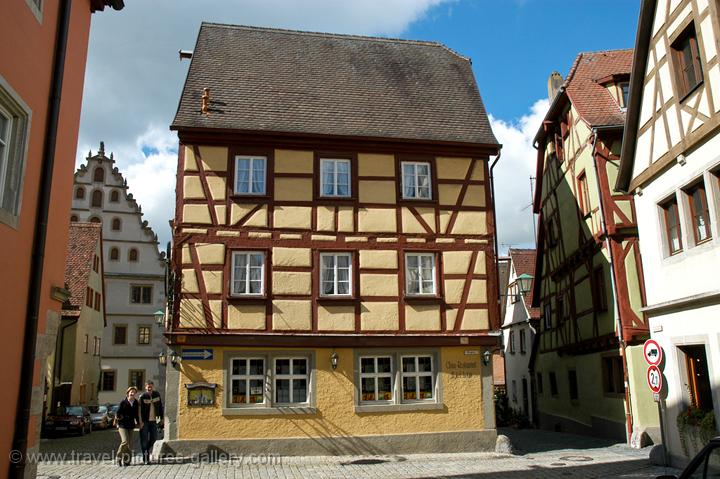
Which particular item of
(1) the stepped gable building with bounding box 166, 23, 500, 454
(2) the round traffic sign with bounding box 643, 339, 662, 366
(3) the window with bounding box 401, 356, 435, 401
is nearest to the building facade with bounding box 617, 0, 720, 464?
(2) the round traffic sign with bounding box 643, 339, 662, 366

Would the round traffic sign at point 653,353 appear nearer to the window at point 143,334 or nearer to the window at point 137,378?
the window at point 137,378

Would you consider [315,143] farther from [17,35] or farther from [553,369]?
[553,369]

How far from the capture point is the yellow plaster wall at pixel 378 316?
55.5 feet

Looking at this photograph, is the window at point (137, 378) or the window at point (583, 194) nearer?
the window at point (583, 194)

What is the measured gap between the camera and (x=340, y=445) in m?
16.1

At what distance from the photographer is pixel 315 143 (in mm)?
17734

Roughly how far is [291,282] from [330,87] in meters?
6.57

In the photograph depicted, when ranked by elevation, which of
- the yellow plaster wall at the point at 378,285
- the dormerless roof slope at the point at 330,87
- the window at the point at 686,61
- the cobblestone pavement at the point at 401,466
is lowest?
the cobblestone pavement at the point at 401,466

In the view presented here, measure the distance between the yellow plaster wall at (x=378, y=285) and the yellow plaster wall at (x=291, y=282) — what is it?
148cm

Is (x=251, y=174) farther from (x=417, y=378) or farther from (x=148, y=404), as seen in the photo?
(x=417, y=378)

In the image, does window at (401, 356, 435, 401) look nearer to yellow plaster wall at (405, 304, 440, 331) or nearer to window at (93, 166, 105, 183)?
yellow plaster wall at (405, 304, 440, 331)

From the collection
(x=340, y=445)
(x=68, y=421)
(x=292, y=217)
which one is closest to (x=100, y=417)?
(x=68, y=421)

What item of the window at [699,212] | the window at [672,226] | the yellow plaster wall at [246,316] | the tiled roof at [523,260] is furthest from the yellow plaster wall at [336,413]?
the tiled roof at [523,260]

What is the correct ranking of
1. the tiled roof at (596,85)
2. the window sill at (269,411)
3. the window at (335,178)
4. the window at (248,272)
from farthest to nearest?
the tiled roof at (596,85) → the window at (335,178) → the window at (248,272) → the window sill at (269,411)
